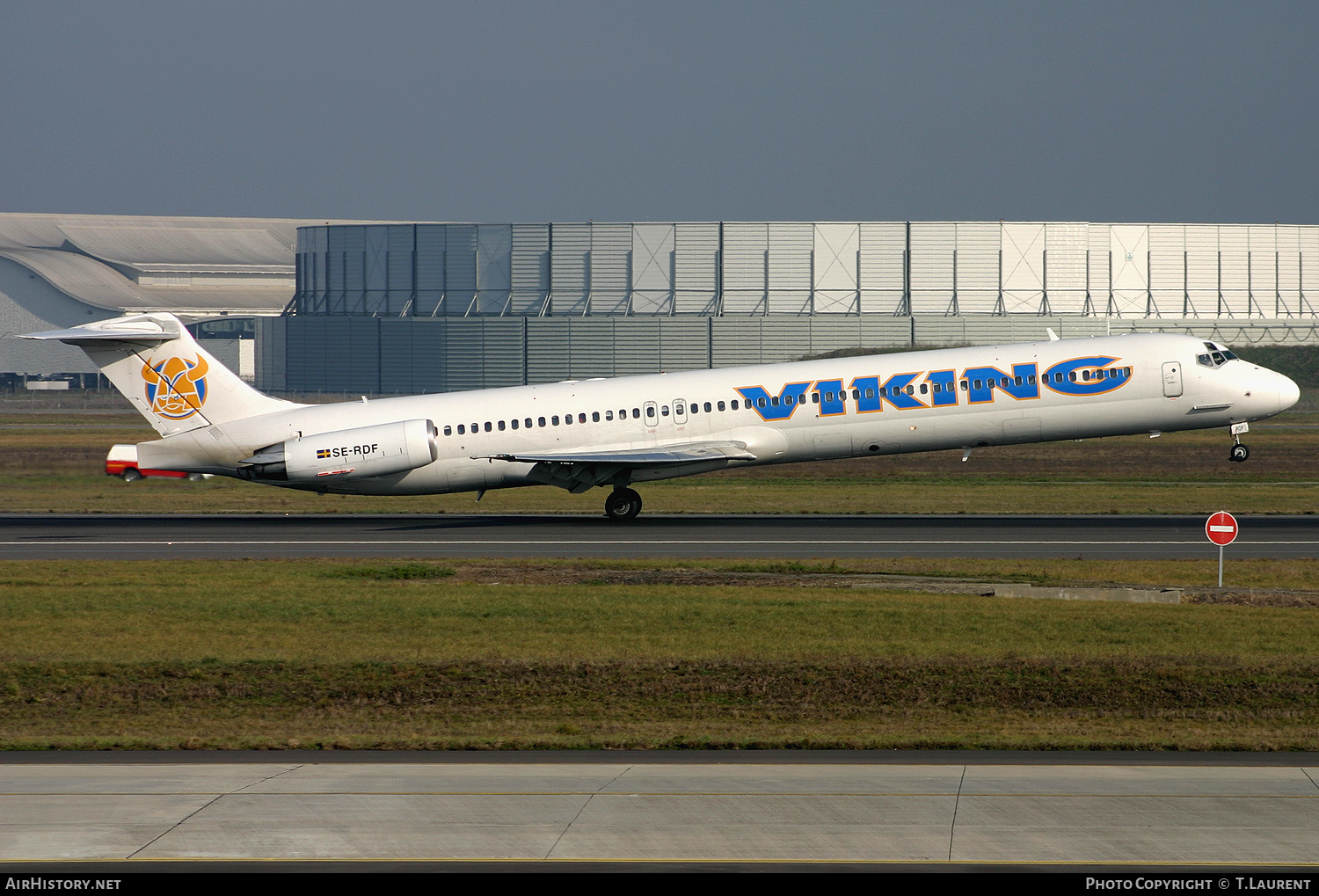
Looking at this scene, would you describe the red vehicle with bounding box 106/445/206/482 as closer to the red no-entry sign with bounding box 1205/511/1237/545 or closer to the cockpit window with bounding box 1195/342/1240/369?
the red no-entry sign with bounding box 1205/511/1237/545

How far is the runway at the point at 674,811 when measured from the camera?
32.1 feet

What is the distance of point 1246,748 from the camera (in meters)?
13.6

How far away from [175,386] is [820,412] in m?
17.2

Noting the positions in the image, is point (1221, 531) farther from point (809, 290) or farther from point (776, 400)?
point (809, 290)

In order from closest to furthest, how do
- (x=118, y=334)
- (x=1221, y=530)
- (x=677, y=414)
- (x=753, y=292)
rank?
1. (x=1221, y=530)
2. (x=118, y=334)
3. (x=677, y=414)
4. (x=753, y=292)

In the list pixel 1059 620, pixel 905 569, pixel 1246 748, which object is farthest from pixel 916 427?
pixel 1246 748

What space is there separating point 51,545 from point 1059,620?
79.1ft

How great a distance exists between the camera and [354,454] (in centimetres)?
3531

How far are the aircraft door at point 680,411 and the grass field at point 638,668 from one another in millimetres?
11327

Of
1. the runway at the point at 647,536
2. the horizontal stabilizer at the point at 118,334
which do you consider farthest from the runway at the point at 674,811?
the horizontal stabilizer at the point at 118,334

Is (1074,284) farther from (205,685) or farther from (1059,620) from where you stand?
(205,685)

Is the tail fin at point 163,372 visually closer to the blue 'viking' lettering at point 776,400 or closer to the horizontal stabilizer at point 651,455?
the horizontal stabilizer at point 651,455

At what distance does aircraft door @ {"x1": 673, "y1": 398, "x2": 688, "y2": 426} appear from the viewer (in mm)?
35656

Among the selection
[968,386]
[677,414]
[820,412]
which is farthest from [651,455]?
[968,386]
